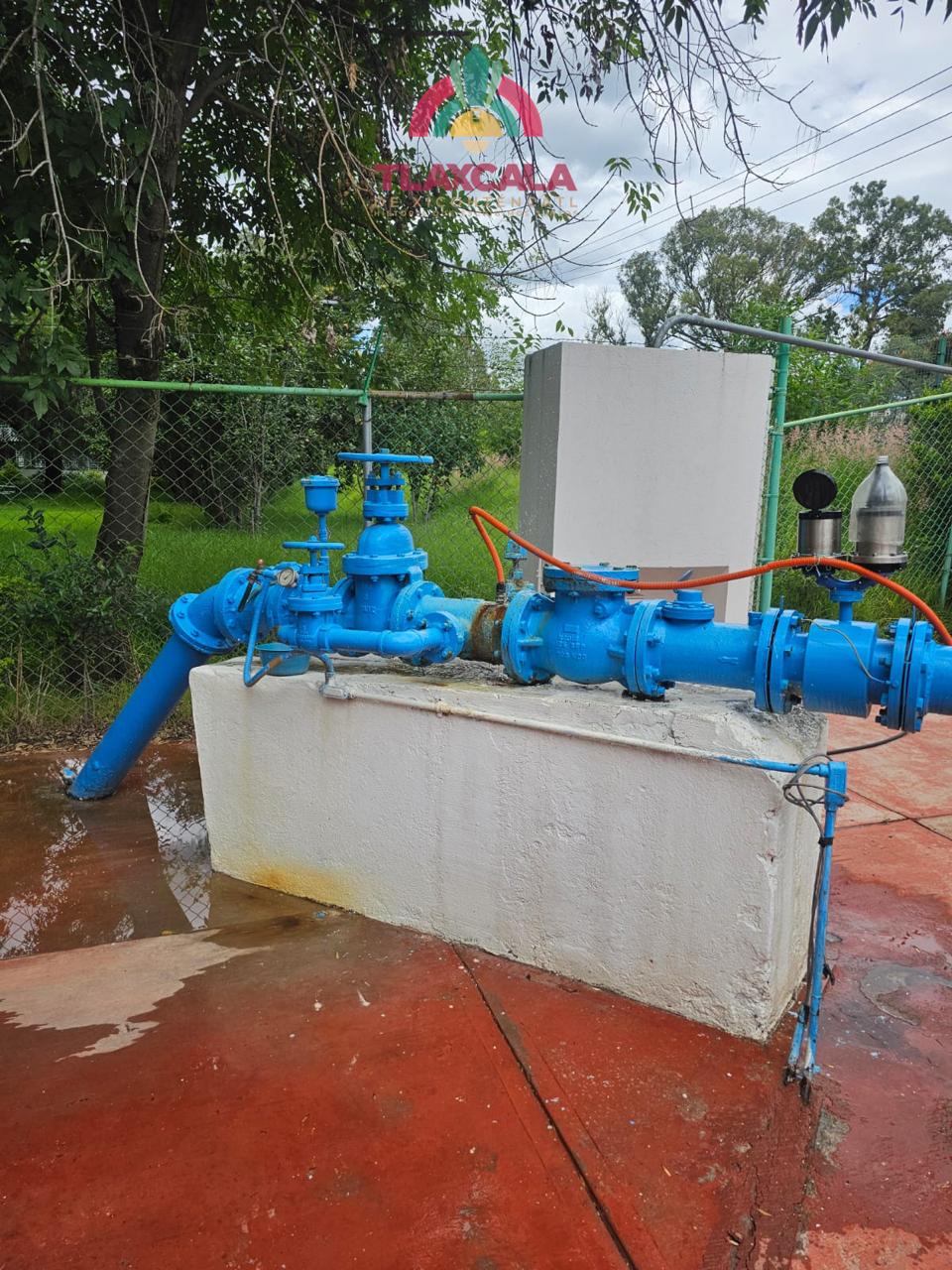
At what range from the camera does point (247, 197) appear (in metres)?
5.21

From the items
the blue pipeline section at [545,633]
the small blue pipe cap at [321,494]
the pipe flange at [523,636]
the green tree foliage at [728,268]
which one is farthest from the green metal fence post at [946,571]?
the green tree foliage at [728,268]

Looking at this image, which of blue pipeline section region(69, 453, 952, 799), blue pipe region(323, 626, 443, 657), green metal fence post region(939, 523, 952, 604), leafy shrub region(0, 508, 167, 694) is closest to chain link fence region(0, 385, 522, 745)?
leafy shrub region(0, 508, 167, 694)

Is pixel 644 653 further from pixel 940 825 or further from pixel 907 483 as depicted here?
pixel 907 483

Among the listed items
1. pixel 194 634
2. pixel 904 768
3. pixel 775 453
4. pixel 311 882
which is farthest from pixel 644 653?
pixel 775 453

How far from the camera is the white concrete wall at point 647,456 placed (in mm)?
3428

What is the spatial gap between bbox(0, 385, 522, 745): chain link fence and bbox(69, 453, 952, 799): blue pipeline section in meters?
1.48

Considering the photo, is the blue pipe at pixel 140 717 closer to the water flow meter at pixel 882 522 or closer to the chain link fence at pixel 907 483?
the water flow meter at pixel 882 522

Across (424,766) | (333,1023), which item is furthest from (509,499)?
(333,1023)

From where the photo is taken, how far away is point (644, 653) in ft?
7.47

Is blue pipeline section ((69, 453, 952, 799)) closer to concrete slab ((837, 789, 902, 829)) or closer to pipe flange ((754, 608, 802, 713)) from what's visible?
pipe flange ((754, 608, 802, 713))

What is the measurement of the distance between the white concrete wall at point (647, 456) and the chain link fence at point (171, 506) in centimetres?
83

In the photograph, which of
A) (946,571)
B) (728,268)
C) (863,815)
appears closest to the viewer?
(863,815)

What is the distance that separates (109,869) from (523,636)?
5.64ft

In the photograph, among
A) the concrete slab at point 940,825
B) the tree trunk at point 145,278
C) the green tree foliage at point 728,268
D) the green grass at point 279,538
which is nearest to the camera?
the concrete slab at point 940,825
